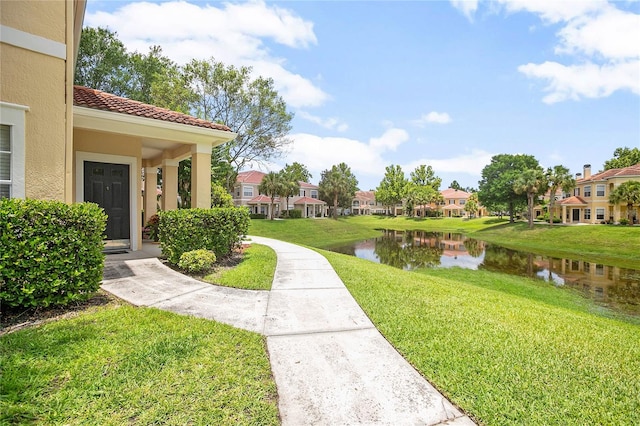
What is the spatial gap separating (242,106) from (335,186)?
3073cm

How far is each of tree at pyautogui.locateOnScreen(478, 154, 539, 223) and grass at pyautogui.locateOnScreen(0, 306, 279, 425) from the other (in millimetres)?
40550

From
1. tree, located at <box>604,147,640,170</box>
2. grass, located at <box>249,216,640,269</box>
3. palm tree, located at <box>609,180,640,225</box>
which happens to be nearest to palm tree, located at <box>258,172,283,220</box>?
grass, located at <box>249,216,640,269</box>

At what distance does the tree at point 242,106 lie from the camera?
83.6ft

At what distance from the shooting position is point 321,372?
3.04 meters

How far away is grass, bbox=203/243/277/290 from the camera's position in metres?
5.84

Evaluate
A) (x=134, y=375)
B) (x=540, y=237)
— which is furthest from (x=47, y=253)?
(x=540, y=237)

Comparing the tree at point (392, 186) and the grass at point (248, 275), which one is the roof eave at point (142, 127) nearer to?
the grass at point (248, 275)

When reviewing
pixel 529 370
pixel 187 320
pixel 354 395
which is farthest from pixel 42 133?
pixel 529 370

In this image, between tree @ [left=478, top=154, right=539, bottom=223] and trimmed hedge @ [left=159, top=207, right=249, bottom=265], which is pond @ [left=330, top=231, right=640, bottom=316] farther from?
tree @ [left=478, top=154, right=539, bottom=223]

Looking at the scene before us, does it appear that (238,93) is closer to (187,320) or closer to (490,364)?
(187,320)

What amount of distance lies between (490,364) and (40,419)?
4018 mm

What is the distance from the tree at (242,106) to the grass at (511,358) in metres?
23.8

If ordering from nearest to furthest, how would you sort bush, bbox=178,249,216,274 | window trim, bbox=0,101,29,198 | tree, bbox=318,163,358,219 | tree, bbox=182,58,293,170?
window trim, bbox=0,101,29,198
bush, bbox=178,249,216,274
tree, bbox=182,58,293,170
tree, bbox=318,163,358,219

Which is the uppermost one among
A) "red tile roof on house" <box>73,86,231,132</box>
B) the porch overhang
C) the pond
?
"red tile roof on house" <box>73,86,231,132</box>
